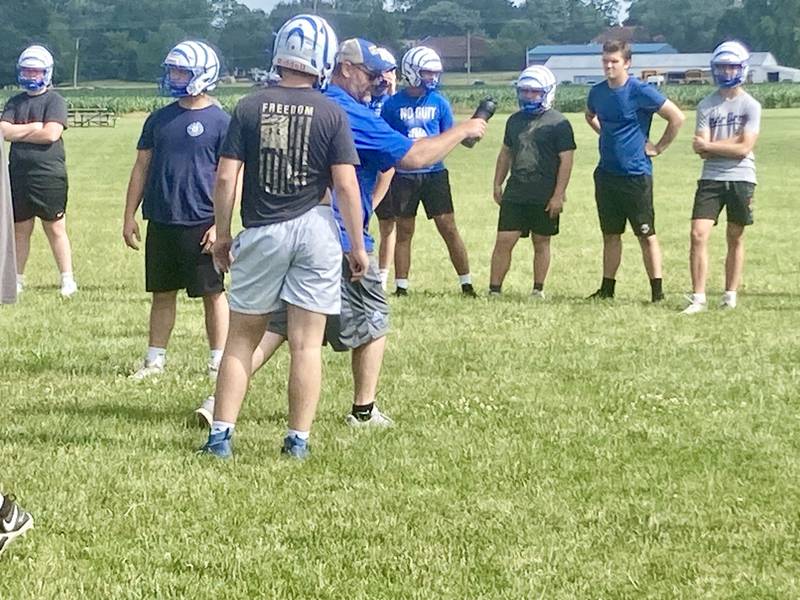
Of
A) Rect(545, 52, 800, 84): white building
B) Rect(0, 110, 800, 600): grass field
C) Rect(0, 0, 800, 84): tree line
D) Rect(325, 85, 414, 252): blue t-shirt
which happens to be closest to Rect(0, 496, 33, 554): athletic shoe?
Rect(0, 110, 800, 600): grass field

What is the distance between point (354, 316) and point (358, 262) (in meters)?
0.53

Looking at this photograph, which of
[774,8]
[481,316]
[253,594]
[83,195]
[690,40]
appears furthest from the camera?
[690,40]

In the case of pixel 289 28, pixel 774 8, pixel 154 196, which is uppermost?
pixel 774 8

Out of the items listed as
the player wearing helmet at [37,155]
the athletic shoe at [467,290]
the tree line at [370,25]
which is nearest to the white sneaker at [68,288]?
the player wearing helmet at [37,155]

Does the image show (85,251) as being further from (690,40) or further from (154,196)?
(690,40)

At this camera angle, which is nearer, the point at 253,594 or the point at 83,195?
the point at 253,594

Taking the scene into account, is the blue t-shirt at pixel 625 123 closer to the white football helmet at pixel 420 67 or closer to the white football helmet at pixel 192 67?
the white football helmet at pixel 420 67

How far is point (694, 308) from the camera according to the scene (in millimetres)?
10883

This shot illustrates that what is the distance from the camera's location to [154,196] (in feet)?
26.5

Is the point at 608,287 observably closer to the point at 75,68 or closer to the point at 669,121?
the point at 669,121

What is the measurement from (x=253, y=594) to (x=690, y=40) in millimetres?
169110

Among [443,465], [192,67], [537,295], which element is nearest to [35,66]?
[192,67]

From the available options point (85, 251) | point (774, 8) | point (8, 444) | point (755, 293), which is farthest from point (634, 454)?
point (774, 8)

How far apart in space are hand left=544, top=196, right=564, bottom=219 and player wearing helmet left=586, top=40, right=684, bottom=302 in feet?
1.32
